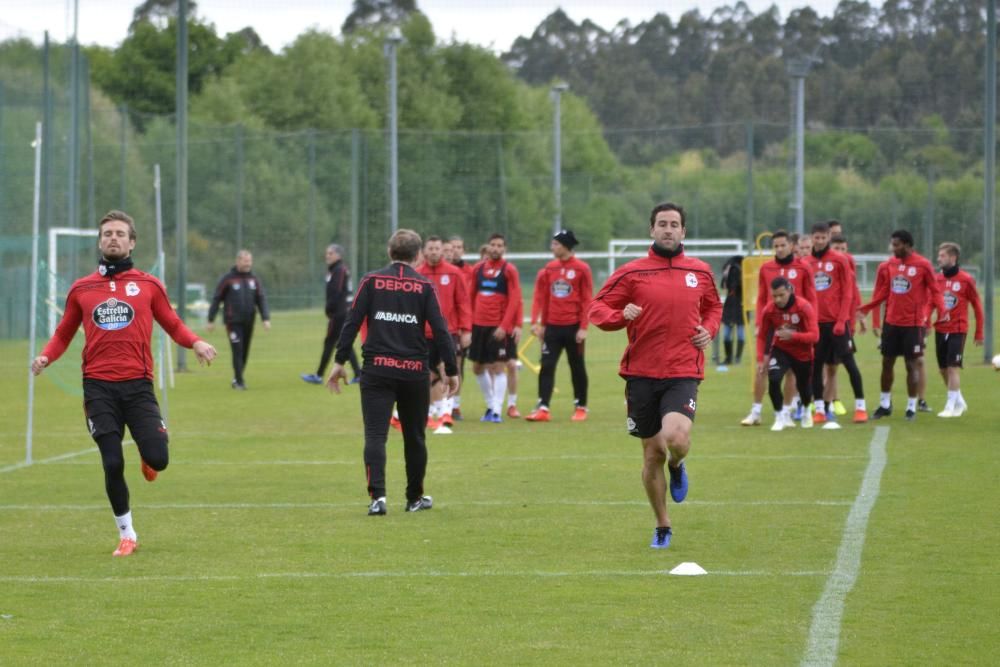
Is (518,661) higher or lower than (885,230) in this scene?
lower

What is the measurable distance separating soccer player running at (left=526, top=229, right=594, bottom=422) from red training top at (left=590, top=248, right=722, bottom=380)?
28.2ft

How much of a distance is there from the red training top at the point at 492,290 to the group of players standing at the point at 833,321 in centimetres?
299

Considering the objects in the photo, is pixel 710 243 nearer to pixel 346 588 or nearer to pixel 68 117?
pixel 68 117

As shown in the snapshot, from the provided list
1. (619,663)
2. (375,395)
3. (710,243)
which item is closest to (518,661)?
(619,663)

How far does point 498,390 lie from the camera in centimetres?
1911

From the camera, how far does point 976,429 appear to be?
17.1 metres

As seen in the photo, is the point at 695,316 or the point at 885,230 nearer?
the point at 695,316

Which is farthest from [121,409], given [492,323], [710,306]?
[492,323]

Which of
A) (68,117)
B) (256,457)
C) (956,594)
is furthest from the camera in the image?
(68,117)

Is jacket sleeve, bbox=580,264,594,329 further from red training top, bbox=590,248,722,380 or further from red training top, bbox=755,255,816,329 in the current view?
red training top, bbox=590,248,722,380

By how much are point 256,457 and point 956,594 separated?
8640 millimetres

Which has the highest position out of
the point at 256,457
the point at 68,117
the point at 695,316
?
the point at 68,117

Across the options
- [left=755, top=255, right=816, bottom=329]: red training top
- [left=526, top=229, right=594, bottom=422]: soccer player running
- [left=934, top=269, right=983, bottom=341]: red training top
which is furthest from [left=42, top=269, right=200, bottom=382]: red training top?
[left=934, top=269, right=983, bottom=341]: red training top

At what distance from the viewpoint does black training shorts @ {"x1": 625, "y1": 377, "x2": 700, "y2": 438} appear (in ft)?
31.0
